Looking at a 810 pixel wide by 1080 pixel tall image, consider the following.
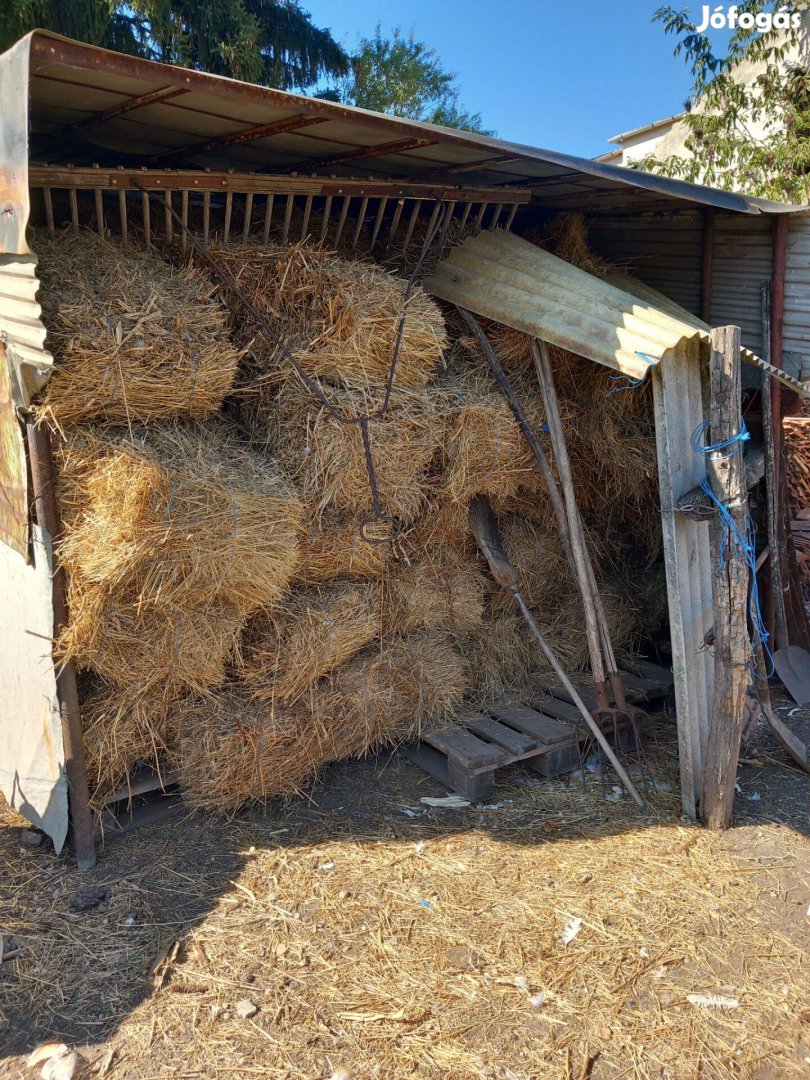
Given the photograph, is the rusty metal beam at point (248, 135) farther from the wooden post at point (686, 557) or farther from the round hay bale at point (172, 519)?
the wooden post at point (686, 557)

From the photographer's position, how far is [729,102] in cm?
1075

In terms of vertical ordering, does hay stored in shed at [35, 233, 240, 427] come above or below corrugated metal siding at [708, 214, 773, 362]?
below

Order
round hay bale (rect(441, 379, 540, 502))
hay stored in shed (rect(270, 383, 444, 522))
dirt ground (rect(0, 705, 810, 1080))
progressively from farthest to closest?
1. round hay bale (rect(441, 379, 540, 502))
2. hay stored in shed (rect(270, 383, 444, 522))
3. dirt ground (rect(0, 705, 810, 1080))

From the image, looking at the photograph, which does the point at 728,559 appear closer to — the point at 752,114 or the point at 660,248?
the point at 660,248

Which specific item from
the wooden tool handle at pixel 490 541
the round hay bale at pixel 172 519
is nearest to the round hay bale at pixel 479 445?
the wooden tool handle at pixel 490 541

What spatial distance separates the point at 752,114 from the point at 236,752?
10.5 m

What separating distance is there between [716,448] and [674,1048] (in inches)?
95.4

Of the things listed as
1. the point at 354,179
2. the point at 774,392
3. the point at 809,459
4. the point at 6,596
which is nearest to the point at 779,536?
the point at 774,392

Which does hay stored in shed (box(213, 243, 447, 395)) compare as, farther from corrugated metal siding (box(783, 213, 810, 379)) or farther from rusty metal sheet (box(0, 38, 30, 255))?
corrugated metal siding (box(783, 213, 810, 379))

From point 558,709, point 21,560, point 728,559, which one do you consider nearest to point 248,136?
point 21,560

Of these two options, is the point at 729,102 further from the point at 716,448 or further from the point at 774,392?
the point at 716,448

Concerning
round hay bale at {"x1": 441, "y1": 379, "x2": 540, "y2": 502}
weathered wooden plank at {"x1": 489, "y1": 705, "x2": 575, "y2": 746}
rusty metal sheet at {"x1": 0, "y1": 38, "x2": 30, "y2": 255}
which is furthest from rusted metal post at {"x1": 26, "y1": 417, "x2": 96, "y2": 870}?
weathered wooden plank at {"x1": 489, "y1": 705, "x2": 575, "y2": 746}

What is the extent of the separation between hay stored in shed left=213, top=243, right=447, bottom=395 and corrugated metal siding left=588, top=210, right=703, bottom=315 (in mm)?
2362

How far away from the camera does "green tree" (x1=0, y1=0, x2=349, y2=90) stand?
32.7 ft
